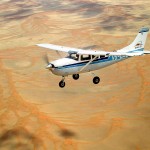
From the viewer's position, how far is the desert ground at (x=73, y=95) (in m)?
30.2

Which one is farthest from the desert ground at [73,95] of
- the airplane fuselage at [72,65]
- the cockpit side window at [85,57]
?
the cockpit side window at [85,57]

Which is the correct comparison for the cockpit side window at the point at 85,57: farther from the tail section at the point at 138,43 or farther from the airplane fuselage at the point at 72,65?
the tail section at the point at 138,43

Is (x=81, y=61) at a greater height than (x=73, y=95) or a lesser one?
greater

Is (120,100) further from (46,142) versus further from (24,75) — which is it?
(24,75)

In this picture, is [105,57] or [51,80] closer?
[105,57]

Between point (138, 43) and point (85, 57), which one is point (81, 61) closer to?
point (85, 57)

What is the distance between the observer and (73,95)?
39219 millimetres

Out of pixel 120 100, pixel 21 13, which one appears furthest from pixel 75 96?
pixel 21 13

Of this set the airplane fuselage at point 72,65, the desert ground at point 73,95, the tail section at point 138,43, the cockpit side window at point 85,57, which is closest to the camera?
the airplane fuselage at point 72,65

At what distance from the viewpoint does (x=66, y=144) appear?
2953 cm

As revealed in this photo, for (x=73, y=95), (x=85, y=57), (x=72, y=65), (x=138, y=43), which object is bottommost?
(x=73, y=95)

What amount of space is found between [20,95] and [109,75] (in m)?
13.0

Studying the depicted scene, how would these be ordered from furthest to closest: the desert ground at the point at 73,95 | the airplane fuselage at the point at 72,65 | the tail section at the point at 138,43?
1. the tail section at the point at 138,43
2. the desert ground at the point at 73,95
3. the airplane fuselage at the point at 72,65

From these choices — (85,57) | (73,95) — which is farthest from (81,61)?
(73,95)
